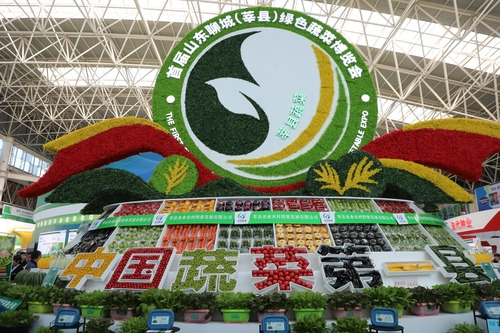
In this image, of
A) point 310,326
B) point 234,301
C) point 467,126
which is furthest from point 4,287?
point 467,126

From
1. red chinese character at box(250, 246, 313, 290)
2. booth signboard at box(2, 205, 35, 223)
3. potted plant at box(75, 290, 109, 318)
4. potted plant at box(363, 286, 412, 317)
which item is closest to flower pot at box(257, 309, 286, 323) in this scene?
red chinese character at box(250, 246, 313, 290)

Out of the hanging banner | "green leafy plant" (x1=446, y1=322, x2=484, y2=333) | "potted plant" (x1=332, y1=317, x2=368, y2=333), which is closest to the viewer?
"potted plant" (x1=332, y1=317, x2=368, y2=333)

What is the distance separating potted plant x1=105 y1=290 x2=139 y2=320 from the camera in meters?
4.79

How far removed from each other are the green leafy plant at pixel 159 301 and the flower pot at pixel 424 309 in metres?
3.20

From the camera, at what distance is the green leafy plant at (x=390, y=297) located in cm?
475

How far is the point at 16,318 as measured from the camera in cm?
475

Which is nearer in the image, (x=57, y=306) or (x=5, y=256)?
(x=57, y=306)

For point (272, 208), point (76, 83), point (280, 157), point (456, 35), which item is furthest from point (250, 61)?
point (76, 83)

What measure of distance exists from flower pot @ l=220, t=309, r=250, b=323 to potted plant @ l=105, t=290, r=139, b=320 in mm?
1217

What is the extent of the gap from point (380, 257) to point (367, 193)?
1.79m

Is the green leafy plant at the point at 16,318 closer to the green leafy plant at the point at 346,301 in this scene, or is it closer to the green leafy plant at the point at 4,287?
the green leafy plant at the point at 4,287

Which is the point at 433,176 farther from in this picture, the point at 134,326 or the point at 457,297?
the point at 134,326

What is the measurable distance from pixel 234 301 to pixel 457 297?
10.3 ft

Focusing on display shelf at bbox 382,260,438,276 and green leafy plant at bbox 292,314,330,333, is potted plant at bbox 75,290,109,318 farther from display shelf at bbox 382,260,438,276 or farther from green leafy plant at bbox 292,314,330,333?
display shelf at bbox 382,260,438,276
